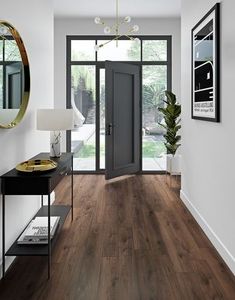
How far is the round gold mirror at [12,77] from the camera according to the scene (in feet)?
8.60

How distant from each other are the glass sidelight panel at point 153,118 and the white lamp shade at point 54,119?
364 cm

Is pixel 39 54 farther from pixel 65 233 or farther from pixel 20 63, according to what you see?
pixel 65 233

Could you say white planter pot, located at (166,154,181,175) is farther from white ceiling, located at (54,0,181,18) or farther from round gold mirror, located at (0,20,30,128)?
round gold mirror, located at (0,20,30,128)

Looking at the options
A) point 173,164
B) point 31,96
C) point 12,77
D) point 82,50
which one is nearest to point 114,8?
point 82,50

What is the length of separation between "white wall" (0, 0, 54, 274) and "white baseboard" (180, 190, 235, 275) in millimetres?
1736

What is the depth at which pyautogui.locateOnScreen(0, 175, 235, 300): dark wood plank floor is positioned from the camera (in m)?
2.29

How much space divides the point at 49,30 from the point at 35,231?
8.67 feet

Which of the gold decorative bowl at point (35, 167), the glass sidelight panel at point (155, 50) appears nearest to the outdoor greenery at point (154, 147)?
the glass sidelight panel at point (155, 50)

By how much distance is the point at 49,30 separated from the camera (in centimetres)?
434

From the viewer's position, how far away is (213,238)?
3068 millimetres

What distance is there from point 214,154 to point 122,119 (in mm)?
3351

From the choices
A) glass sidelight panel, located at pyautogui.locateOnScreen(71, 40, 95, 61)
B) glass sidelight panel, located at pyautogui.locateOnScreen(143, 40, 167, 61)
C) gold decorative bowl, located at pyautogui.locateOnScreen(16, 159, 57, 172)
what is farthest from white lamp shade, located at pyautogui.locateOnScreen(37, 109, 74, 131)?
glass sidelight panel, located at pyautogui.locateOnScreen(143, 40, 167, 61)

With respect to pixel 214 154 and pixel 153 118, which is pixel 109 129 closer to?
pixel 153 118

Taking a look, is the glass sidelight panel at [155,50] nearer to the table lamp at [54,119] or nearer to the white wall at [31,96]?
the white wall at [31,96]
